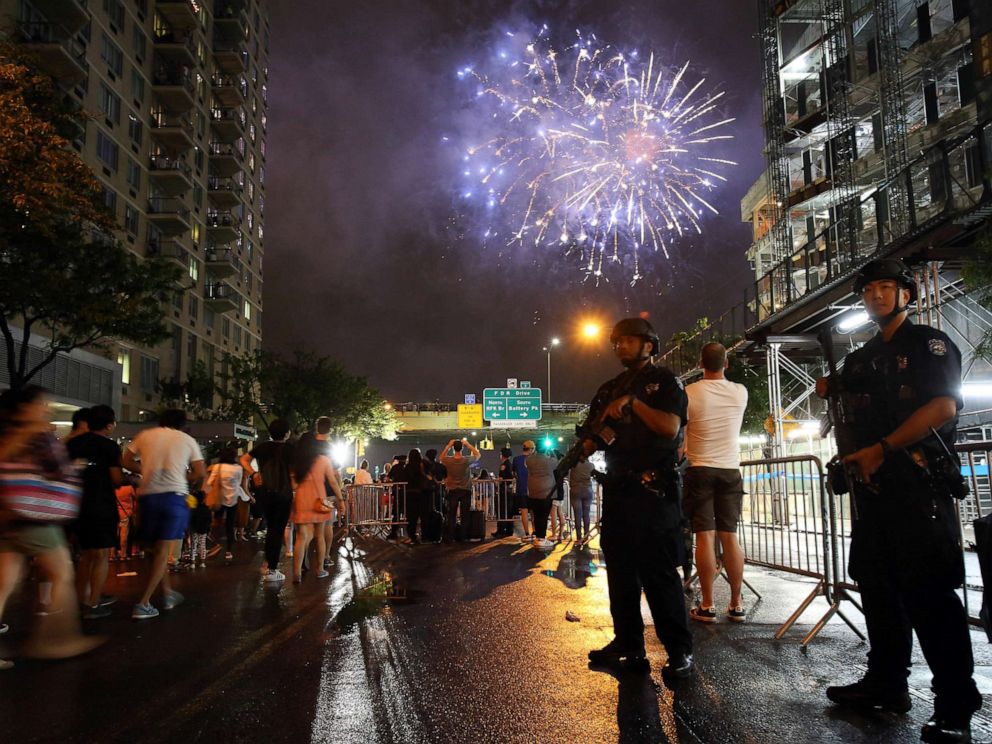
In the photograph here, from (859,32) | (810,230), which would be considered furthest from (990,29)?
(810,230)

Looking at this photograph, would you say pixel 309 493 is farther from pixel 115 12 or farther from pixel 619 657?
pixel 115 12

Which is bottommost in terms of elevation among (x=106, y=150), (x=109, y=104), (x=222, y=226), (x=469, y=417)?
(x=469, y=417)

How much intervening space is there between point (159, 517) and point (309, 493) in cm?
219

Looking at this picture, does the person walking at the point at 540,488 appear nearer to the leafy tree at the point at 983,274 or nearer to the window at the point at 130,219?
the leafy tree at the point at 983,274

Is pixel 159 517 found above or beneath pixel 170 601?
above

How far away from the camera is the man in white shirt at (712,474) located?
5.89 m

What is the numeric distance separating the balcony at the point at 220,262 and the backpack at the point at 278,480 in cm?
4613

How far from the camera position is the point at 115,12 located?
39812 millimetres

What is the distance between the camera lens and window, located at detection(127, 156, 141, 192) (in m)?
40.9

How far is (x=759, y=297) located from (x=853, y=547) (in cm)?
2007

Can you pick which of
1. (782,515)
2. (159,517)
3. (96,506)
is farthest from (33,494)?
(782,515)

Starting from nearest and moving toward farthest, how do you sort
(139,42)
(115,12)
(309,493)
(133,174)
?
(309,493) → (115,12) → (133,174) → (139,42)

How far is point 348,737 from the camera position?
332 cm

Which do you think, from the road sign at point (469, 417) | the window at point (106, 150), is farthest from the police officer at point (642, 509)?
the road sign at point (469, 417)
